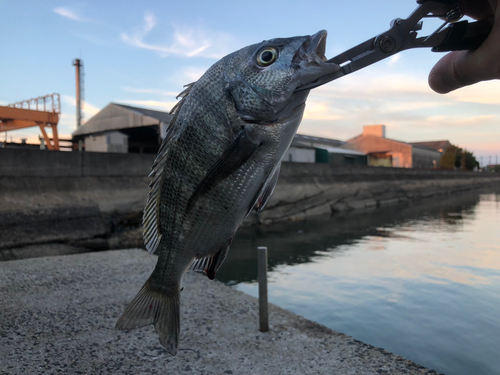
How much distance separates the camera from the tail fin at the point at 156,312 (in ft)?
6.76

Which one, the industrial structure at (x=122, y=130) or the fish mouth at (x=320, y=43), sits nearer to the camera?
the fish mouth at (x=320, y=43)

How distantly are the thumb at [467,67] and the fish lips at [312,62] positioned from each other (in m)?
0.55

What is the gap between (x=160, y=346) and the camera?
14.2ft

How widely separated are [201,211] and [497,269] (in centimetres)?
1018

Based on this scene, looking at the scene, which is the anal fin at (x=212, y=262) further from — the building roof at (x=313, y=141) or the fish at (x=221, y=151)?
the building roof at (x=313, y=141)

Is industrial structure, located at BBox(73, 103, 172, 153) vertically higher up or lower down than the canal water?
higher up

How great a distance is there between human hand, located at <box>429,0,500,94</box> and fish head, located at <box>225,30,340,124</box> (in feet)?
1.81

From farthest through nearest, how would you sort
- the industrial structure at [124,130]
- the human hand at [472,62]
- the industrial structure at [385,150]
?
the industrial structure at [385,150], the industrial structure at [124,130], the human hand at [472,62]

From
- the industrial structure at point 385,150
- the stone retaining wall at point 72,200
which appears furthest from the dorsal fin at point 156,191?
the industrial structure at point 385,150

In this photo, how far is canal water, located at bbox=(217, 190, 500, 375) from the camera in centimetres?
546

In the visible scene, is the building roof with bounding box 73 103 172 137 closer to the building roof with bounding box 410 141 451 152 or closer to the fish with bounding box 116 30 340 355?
the fish with bounding box 116 30 340 355

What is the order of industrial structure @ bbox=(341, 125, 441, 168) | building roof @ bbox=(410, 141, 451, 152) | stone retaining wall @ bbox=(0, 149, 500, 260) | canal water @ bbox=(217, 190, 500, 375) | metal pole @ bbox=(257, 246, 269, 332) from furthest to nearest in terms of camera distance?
building roof @ bbox=(410, 141, 451, 152) < industrial structure @ bbox=(341, 125, 441, 168) < stone retaining wall @ bbox=(0, 149, 500, 260) < canal water @ bbox=(217, 190, 500, 375) < metal pole @ bbox=(257, 246, 269, 332)

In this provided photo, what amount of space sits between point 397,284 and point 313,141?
34.7 metres

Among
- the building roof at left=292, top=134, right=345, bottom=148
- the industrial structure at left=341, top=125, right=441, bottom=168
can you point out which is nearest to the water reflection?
the building roof at left=292, top=134, right=345, bottom=148
